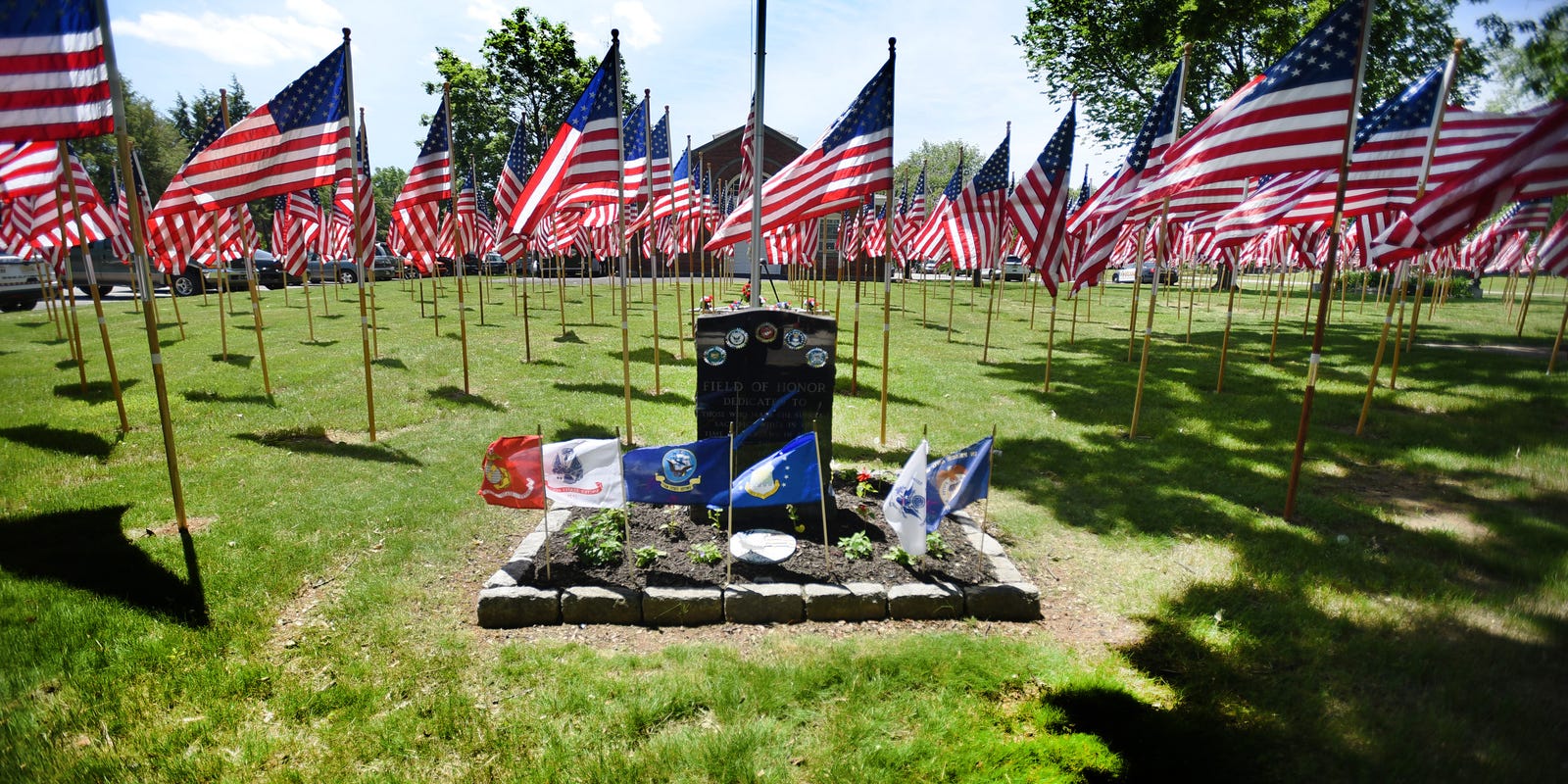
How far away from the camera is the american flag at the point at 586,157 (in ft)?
26.9

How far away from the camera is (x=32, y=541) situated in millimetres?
5762

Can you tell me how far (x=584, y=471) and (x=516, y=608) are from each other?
1081mm

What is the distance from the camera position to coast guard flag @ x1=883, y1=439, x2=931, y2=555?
5.24 metres

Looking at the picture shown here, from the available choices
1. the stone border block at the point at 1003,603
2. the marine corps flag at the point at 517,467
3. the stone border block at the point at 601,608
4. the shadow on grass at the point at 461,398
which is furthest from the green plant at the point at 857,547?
the shadow on grass at the point at 461,398

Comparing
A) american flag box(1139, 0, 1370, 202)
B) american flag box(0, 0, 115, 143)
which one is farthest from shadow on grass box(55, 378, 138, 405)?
american flag box(1139, 0, 1370, 202)

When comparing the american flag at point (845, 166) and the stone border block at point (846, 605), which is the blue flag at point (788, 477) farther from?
the american flag at point (845, 166)

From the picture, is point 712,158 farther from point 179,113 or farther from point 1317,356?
point 179,113

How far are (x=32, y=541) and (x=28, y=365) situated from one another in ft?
35.6

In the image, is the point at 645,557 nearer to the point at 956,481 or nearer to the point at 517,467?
the point at 517,467

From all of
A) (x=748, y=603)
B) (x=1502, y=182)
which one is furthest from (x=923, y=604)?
(x=1502, y=182)

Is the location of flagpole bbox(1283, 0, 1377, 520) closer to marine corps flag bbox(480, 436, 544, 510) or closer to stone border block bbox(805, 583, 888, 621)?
stone border block bbox(805, 583, 888, 621)

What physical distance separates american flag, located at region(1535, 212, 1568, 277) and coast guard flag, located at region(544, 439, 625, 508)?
5.12 m

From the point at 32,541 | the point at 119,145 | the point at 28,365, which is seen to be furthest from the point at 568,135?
the point at 28,365

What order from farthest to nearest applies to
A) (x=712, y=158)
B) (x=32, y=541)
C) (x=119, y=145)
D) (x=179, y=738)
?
(x=712, y=158), (x=32, y=541), (x=119, y=145), (x=179, y=738)
